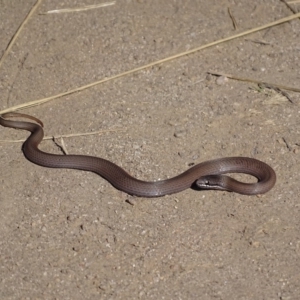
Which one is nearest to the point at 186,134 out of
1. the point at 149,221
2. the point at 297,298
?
the point at 149,221

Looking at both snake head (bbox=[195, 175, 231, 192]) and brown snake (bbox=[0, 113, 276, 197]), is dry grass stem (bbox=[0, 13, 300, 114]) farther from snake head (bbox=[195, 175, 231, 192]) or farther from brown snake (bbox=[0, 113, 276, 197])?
snake head (bbox=[195, 175, 231, 192])

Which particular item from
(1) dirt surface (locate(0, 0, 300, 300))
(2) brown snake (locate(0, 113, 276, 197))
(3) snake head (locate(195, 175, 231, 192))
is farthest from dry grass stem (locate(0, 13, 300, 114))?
(3) snake head (locate(195, 175, 231, 192))

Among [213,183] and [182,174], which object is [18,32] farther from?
[213,183]

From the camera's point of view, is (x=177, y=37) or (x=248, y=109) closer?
(x=248, y=109)

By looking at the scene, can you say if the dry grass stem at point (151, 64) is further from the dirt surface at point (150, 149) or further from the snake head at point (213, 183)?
the snake head at point (213, 183)

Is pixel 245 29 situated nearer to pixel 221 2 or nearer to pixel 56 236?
pixel 221 2

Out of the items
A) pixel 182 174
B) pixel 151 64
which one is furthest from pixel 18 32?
pixel 182 174
